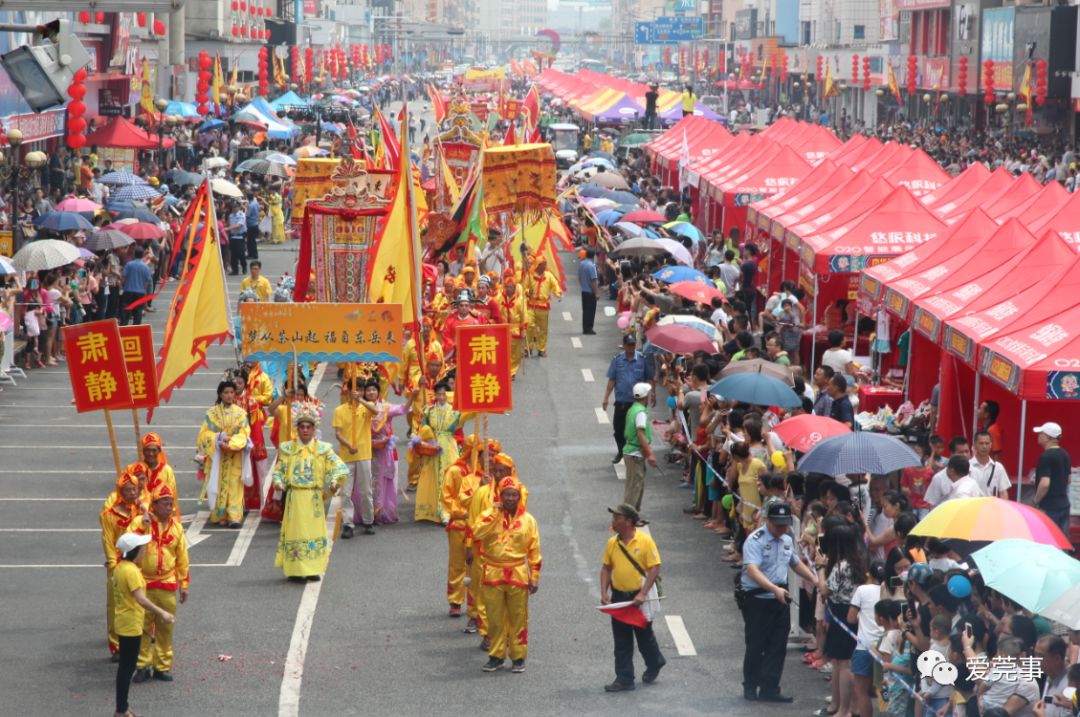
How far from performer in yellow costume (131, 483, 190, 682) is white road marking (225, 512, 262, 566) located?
9.54ft

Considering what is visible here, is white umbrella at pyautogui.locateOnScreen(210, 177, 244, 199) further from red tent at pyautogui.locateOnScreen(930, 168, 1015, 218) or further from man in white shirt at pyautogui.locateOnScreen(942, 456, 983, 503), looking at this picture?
man in white shirt at pyautogui.locateOnScreen(942, 456, 983, 503)

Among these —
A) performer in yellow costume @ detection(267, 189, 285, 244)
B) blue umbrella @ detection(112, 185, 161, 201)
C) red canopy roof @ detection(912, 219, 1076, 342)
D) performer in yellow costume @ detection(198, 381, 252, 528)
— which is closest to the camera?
performer in yellow costume @ detection(198, 381, 252, 528)

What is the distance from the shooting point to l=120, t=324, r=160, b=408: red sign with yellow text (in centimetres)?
1284


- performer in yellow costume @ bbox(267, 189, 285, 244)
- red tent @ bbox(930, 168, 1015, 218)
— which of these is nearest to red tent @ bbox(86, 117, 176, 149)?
performer in yellow costume @ bbox(267, 189, 285, 244)

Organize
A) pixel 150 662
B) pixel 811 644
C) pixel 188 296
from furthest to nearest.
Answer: pixel 188 296 → pixel 811 644 → pixel 150 662

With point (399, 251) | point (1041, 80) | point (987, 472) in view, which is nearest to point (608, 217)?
point (399, 251)

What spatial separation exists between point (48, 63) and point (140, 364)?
3944 mm

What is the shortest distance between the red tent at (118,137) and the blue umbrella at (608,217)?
1123cm

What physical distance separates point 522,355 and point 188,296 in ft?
32.9

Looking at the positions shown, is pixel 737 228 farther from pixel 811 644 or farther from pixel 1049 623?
pixel 1049 623

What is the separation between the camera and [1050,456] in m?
13.0

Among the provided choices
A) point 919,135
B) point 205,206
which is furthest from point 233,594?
point 919,135

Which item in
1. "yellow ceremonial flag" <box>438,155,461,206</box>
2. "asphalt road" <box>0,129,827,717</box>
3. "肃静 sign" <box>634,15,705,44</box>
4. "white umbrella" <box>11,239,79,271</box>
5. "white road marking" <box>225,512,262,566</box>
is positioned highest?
"肃静 sign" <box>634,15,705,44</box>

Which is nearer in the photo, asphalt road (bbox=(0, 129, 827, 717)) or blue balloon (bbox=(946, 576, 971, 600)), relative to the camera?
blue balloon (bbox=(946, 576, 971, 600))
